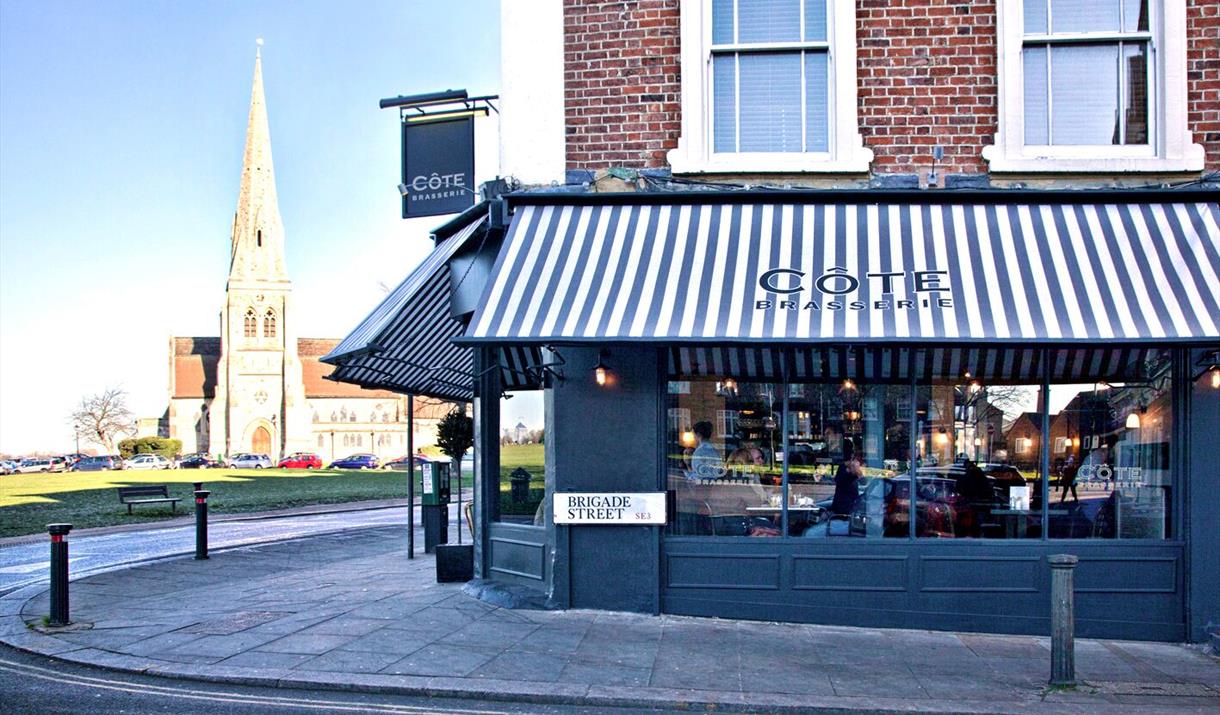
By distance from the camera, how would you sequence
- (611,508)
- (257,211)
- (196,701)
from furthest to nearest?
1. (257,211)
2. (611,508)
3. (196,701)

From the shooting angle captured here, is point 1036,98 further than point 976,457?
Yes

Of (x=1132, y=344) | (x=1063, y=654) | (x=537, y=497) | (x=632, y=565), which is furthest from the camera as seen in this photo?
(x=537, y=497)

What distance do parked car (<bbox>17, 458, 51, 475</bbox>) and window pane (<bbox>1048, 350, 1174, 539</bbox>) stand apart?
93.8 m

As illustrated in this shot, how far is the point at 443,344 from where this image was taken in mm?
14078

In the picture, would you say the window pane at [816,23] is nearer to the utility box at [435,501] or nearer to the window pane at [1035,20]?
the window pane at [1035,20]

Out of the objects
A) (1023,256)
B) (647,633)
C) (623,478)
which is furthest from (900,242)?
(647,633)

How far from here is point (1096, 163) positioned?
10.5m

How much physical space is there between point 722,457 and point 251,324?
4574 inches

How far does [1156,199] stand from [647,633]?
6.38 meters

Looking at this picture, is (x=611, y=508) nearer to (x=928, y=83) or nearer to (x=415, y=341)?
(x=415, y=341)

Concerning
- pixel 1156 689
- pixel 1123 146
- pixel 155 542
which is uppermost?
pixel 1123 146

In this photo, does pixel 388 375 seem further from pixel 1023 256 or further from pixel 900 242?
pixel 1023 256

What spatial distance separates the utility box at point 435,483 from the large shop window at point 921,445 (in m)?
6.47


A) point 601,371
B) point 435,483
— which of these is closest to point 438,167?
point 601,371
